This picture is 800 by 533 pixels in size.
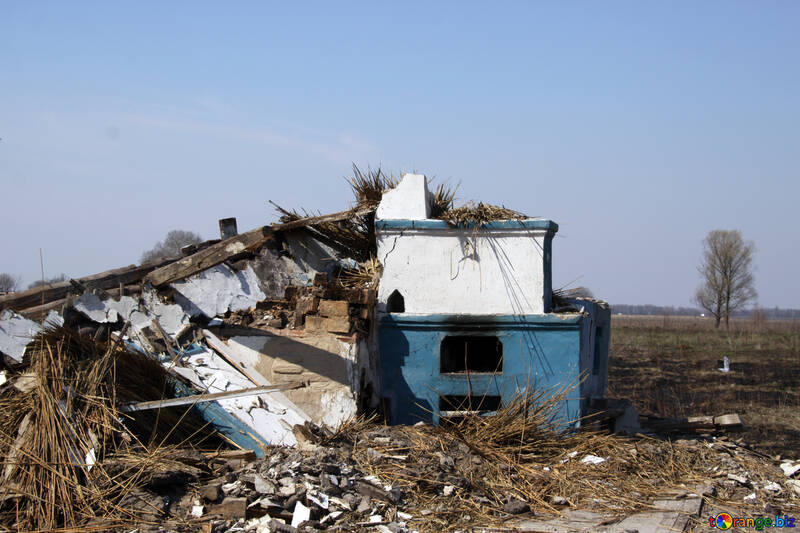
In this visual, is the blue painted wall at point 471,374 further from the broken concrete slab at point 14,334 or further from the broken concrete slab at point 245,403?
the broken concrete slab at point 14,334

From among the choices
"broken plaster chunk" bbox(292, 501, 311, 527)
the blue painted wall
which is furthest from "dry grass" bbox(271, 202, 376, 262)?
"broken plaster chunk" bbox(292, 501, 311, 527)

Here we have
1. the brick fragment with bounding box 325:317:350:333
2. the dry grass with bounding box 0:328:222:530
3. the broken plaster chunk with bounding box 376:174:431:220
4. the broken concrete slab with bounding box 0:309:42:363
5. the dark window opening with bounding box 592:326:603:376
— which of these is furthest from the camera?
the dark window opening with bounding box 592:326:603:376

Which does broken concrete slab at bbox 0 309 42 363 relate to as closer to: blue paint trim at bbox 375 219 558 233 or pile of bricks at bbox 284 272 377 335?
pile of bricks at bbox 284 272 377 335

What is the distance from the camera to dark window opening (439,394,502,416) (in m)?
9.73

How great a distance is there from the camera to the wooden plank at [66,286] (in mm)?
7816

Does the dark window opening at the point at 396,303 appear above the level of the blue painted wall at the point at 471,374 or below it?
above

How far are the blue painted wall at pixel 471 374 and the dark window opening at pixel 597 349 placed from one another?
224 cm

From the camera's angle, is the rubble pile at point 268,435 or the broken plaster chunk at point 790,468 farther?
the broken plaster chunk at point 790,468

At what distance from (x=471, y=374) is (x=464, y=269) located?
4.79 ft

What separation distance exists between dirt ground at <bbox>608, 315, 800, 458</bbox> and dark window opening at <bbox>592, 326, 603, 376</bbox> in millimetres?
2889

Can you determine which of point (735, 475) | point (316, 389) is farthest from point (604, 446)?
point (316, 389)

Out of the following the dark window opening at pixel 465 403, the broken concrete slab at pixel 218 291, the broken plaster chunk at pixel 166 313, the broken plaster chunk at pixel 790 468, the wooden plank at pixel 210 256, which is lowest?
the broken plaster chunk at pixel 790 468

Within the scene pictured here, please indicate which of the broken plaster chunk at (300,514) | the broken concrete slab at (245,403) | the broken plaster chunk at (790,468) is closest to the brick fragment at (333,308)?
the broken concrete slab at (245,403)

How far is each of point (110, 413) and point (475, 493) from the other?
354cm
